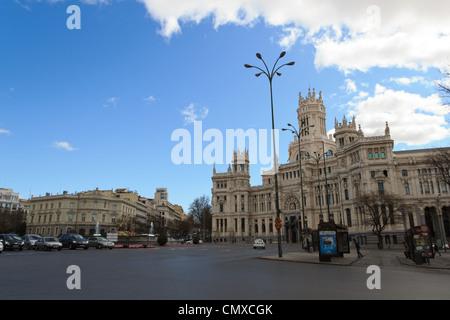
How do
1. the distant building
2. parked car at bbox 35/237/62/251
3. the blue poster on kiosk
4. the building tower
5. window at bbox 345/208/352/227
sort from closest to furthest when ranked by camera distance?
1. the blue poster on kiosk
2. parked car at bbox 35/237/62/251
3. window at bbox 345/208/352/227
4. the building tower
5. the distant building

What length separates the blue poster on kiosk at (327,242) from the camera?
20672 millimetres

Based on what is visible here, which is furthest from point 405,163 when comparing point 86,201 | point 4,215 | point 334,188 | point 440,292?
point 4,215

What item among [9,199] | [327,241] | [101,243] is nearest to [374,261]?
[327,241]

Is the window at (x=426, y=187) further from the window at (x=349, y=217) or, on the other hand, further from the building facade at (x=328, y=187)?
the window at (x=349, y=217)

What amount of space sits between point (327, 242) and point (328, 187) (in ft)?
216

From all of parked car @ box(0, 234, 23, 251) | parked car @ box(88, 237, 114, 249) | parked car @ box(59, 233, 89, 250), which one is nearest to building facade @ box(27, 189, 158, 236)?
parked car @ box(88, 237, 114, 249)

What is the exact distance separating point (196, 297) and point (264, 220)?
8985cm

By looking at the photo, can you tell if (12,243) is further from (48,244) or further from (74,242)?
(74,242)

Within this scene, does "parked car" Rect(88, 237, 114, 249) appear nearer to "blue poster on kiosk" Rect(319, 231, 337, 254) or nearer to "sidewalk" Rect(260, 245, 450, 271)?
"sidewalk" Rect(260, 245, 450, 271)

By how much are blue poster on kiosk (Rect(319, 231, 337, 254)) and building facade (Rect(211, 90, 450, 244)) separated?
2273 cm

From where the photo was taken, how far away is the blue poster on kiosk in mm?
20672
